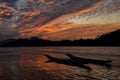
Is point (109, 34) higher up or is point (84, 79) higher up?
point (109, 34)

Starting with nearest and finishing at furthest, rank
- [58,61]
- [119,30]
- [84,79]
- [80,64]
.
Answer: [84,79], [80,64], [58,61], [119,30]

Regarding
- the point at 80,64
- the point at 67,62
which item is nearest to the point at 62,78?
the point at 80,64

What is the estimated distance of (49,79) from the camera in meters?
34.7

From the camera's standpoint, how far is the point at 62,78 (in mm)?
35344

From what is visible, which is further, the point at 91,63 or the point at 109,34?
the point at 109,34

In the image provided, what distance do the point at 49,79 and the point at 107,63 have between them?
25.2 m

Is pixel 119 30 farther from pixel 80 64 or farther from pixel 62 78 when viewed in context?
pixel 62 78

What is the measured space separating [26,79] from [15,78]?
6.76ft

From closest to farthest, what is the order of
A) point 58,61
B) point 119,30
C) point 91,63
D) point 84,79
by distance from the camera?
1. point 84,79
2. point 91,63
3. point 58,61
4. point 119,30

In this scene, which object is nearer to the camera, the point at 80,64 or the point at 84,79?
the point at 84,79

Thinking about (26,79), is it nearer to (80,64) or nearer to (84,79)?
(84,79)

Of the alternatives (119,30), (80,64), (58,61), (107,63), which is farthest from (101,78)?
(119,30)

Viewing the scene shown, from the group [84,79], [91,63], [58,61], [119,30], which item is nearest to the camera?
[84,79]

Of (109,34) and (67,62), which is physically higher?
(109,34)
